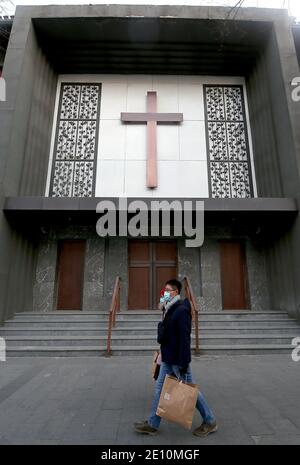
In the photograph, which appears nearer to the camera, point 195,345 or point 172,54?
point 195,345

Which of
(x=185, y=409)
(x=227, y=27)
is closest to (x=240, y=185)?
(x=227, y=27)

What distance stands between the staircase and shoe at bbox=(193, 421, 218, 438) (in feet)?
11.2

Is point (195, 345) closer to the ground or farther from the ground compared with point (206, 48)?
closer to the ground

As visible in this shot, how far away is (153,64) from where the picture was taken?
10.4m

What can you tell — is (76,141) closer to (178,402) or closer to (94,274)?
(94,274)

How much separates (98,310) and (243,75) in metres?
10.3

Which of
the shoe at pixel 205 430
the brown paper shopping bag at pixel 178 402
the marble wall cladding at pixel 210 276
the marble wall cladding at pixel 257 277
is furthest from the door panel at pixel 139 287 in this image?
the brown paper shopping bag at pixel 178 402

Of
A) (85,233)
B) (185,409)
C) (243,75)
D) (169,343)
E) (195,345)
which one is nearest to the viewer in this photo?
(185,409)

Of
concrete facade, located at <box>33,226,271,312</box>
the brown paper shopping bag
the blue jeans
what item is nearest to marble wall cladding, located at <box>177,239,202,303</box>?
concrete facade, located at <box>33,226,271,312</box>

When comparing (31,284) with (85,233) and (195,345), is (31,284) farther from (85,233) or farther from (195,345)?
(195,345)

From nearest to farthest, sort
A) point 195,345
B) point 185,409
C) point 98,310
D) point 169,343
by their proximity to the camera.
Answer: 1. point 185,409
2. point 169,343
3. point 195,345
4. point 98,310

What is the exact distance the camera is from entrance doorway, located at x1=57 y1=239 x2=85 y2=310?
29.9 ft

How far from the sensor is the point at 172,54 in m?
10.1

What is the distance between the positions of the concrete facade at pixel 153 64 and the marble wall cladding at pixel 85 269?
0.11 ft
